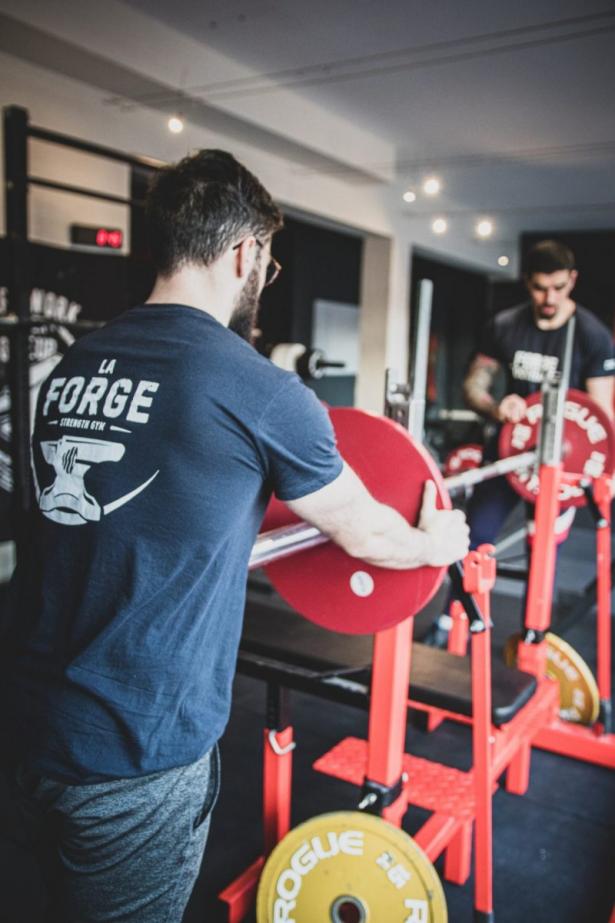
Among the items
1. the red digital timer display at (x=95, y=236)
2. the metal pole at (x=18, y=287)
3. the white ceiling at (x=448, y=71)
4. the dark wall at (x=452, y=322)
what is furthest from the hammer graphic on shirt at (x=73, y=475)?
the dark wall at (x=452, y=322)

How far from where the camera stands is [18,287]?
8.87 feet

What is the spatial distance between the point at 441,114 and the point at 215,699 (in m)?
5.21

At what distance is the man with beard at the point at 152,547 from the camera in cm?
82

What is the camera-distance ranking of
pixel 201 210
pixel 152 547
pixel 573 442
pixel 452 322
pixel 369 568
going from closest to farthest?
pixel 152 547 → pixel 201 210 → pixel 369 568 → pixel 573 442 → pixel 452 322

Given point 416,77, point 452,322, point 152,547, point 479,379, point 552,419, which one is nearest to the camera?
point 152,547

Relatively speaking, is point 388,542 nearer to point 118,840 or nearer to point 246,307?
point 246,307

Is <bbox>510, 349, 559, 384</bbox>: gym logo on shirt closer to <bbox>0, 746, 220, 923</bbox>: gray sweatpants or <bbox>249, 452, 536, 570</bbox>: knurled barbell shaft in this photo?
<bbox>249, 452, 536, 570</bbox>: knurled barbell shaft

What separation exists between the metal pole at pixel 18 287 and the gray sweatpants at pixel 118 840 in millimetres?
1820

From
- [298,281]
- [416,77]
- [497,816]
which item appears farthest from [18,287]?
[298,281]

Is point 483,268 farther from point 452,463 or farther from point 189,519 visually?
point 189,519

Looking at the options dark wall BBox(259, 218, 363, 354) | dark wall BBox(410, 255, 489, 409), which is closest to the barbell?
dark wall BBox(259, 218, 363, 354)

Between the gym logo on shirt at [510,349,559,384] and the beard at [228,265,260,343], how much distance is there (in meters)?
2.01

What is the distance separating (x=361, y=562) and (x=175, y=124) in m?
3.95

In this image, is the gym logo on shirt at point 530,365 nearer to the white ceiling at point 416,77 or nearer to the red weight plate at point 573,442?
the red weight plate at point 573,442
